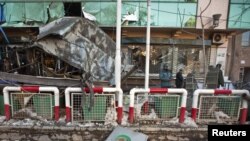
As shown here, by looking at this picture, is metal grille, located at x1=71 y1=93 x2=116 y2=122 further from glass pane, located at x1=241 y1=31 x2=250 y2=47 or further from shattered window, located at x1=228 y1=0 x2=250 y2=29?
glass pane, located at x1=241 y1=31 x2=250 y2=47

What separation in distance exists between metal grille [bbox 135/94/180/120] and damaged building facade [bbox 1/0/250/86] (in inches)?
58.5

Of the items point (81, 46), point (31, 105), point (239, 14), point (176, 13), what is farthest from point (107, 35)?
point (239, 14)

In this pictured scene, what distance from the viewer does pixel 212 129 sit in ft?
15.9

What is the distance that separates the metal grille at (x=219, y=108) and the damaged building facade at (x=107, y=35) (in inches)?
104

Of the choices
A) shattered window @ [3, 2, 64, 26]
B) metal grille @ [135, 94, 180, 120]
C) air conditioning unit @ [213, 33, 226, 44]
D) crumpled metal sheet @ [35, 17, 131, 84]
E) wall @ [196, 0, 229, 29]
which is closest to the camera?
metal grille @ [135, 94, 180, 120]

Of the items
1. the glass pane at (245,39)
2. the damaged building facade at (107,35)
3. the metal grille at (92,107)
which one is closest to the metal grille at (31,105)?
the metal grille at (92,107)

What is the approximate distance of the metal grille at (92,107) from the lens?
5.10 metres

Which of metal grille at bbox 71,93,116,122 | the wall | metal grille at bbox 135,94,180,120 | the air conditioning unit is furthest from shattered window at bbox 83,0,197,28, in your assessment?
metal grille at bbox 71,93,116,122

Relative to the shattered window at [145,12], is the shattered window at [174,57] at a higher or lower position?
lower

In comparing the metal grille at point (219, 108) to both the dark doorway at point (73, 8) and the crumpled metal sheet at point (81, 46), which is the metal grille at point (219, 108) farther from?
the dark doorway at point (73, 8)

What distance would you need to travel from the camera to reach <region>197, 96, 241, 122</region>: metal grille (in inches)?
209

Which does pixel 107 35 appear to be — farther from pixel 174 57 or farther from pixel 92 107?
pixel 174 57

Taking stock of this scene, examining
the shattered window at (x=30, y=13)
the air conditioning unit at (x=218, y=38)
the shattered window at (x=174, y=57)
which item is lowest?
the shattered window at (x=174, y=57)

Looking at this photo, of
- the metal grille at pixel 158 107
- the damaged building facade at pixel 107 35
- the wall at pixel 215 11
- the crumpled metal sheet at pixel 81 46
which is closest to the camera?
the metal grille at pixel 158 107
